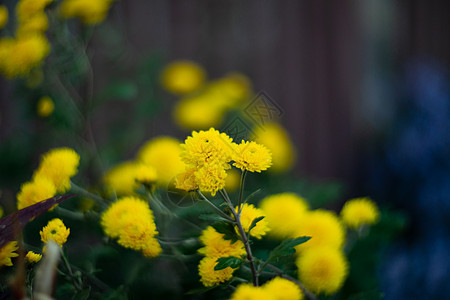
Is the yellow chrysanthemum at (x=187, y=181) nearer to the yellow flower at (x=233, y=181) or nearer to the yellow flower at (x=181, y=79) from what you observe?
the yellow flower at (x=233, y=181)

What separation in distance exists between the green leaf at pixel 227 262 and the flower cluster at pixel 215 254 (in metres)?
0.02

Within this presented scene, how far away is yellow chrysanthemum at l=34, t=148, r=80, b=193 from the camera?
2.20 feet

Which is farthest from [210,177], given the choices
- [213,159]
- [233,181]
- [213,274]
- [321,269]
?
[233,181]

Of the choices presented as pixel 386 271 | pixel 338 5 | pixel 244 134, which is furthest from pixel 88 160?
pixel 338 5

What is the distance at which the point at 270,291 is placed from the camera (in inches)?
19.3

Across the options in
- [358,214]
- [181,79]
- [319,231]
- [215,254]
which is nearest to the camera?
[215,254]

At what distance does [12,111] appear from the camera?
191cm

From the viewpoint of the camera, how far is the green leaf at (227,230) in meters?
0.54

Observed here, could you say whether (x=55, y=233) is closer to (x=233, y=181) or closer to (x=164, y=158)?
(x=164, y=158)

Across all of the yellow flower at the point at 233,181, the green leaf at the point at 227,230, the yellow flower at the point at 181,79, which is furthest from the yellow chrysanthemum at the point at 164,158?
the yellow flower at the point at 181,79

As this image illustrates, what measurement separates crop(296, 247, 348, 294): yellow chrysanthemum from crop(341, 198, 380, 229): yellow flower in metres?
0.16

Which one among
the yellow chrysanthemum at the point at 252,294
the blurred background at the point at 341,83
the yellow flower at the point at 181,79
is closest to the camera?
the yellow chrysanthemum at the point at 252,294

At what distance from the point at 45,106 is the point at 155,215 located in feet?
1.61

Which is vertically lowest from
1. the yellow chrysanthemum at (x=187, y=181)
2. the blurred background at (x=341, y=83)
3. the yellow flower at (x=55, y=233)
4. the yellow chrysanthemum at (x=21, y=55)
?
the blurred background at (x=341, y=83)
